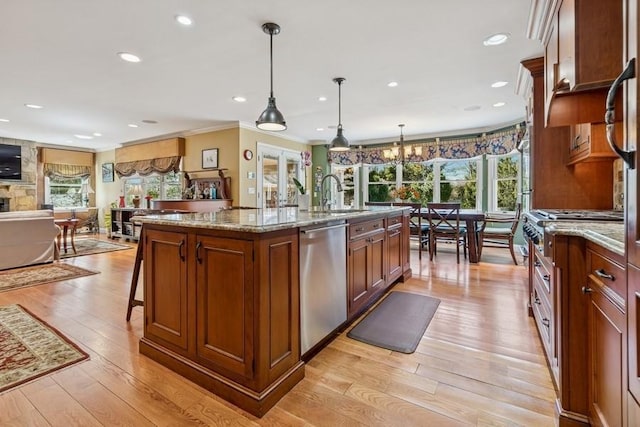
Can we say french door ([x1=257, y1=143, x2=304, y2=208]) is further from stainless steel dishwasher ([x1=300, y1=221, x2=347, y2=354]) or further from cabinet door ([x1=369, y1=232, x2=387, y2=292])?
stainless steel dishwasher ([x1=300, y1=221, x2=347, y2=354])

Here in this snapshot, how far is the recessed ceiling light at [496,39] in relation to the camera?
2.73 metres

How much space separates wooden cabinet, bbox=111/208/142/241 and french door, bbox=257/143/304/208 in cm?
289

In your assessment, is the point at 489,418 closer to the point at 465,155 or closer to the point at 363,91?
the point at 363,91

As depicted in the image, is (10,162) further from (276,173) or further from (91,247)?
(276,173)

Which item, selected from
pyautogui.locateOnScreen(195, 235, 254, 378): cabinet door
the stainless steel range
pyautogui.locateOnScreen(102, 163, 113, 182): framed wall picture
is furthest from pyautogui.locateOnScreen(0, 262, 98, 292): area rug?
the stainless steel range

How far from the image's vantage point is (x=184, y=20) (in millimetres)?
2469

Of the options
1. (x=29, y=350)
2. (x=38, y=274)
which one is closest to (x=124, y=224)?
(x=38, y=274)

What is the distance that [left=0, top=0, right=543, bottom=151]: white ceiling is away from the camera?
7.79ft

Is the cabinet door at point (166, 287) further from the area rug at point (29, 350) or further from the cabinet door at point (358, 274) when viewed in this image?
the cabinet door at point (358, 274)

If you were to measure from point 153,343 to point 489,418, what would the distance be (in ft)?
6.43

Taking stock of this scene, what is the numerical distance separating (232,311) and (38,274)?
4125 mm

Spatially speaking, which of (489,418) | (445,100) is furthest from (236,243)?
(445,100)

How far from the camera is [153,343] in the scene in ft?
6.66

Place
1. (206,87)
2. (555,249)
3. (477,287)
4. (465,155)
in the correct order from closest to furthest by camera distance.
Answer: (555,249) < (477,287) < (206,87) < (465,155)
